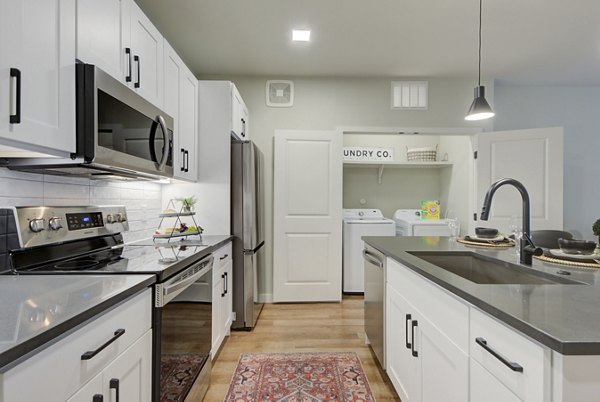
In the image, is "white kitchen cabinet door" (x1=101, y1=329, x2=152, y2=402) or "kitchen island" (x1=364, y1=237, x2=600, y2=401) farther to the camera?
"white kitchen cabinet door" (x1=101, y1=329, x2=152, y2=402)

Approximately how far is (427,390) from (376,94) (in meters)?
3.19

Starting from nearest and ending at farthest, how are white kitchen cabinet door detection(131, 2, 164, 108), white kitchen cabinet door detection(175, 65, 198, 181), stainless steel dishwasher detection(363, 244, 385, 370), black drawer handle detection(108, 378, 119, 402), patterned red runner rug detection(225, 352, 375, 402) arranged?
black drawer handle detection(108, 378, 119, 402), white kitchen cabinet door detection(131, 2, 164, 108), patterned red runner rug detection(225, 352, 375, 402), stainless steel dishwasher detection(363, 244, 385, 370), white kitchen cabinet door detection(175, 65, 198, 181)

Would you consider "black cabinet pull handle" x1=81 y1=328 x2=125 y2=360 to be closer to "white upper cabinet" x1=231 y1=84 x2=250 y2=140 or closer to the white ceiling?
"white upper cabinet" x1=231 y1=84 x2=250 y2=140

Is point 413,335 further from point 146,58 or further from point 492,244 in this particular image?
point 146,58

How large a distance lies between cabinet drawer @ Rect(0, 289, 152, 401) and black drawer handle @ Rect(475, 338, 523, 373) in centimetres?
108

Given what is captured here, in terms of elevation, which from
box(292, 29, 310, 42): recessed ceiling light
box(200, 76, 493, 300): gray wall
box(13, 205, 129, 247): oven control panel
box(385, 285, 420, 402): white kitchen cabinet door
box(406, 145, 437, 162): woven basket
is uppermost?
box(292, 29, 310, 42): recessed ceiling light

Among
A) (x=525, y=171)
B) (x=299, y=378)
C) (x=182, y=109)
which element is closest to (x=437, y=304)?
(x=299, y=378)

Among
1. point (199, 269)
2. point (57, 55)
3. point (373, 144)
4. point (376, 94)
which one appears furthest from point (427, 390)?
point (373, 144)

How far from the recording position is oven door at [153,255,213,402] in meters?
1.25

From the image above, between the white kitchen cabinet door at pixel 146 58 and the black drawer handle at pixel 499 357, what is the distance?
74.5 inches

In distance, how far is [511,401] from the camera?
78 centimetres

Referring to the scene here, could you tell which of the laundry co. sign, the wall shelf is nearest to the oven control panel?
the wall shelf

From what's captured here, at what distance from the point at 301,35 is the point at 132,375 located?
Result: 2.72m

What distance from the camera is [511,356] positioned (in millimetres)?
789
